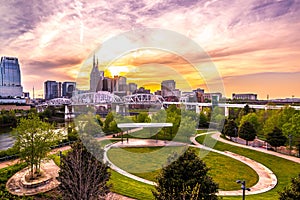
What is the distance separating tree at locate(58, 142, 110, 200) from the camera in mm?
8633

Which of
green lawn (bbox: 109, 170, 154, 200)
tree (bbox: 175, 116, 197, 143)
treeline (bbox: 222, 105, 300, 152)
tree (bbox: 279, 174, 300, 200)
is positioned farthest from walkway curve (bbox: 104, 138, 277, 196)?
tree (bbox: 279, 174, 300, 200)

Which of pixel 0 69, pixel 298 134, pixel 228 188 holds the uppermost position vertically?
pixel 0 69

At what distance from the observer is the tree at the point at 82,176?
28.3ft

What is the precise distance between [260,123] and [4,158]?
28.3m

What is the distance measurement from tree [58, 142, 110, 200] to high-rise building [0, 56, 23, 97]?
529 feet

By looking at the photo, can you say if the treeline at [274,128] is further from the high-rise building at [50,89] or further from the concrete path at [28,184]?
the high-rise building at [50,89]

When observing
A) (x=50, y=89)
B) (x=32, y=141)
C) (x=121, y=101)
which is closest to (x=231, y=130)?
(x=32, y=141)

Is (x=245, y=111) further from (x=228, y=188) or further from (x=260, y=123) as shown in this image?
(x=228, y=188)

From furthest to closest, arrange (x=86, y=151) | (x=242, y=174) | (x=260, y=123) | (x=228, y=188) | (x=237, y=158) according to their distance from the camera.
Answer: (x=260, y=123)
(x=237, y=158)
(x=242, y=174)
(x=228, y=188)
(x=86, y=151)

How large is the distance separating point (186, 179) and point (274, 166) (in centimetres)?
1357

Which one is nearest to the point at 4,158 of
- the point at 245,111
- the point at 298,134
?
the point at 298,134

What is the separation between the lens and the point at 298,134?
2197cm

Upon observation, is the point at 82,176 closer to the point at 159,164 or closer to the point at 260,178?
the point at 159,164

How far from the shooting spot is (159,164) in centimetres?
1747
